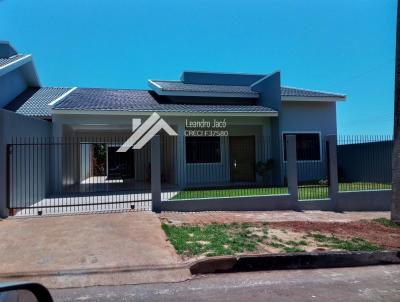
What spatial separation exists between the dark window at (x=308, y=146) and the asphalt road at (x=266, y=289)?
11044mm

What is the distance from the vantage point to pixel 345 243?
6984 millimetres

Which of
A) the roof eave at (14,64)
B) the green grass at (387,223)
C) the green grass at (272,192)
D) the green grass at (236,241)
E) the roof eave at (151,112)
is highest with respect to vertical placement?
the roof eave at (14,64)

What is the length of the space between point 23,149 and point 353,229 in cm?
928

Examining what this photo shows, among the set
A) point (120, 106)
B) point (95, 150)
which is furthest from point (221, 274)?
point (95, 150)

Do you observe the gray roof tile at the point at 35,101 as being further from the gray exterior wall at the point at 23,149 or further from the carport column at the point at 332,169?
the carport column at the point at 332,169

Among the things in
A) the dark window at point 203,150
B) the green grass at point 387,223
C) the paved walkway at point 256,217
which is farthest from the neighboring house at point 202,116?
the green grass at point 387,223

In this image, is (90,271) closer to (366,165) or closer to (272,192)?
(272,192)

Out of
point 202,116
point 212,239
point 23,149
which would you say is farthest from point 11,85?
point 212,239

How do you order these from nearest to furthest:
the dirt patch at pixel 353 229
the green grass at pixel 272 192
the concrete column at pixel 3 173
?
the dirt patch at pixel 353 229 < the concrete column at pixel 3 173 < the green grass at pixel 272 192

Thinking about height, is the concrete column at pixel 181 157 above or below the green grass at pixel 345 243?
above

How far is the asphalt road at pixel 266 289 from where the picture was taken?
4.68 metres

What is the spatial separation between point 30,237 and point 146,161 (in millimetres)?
13633

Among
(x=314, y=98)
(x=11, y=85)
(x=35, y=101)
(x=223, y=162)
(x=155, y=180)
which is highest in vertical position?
(x=11, y=85)

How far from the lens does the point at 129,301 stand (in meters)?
4.57
